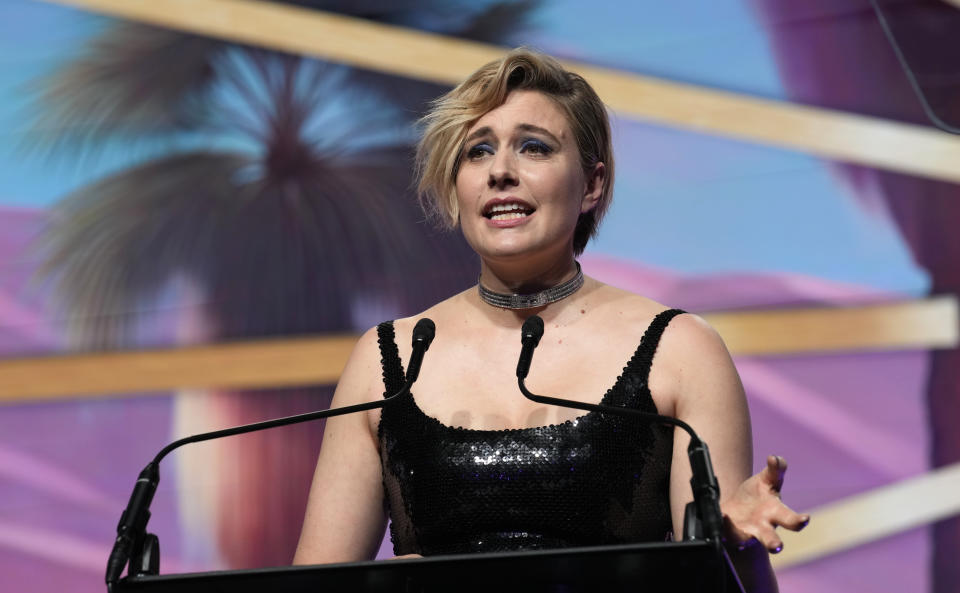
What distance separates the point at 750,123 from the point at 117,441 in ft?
5.70

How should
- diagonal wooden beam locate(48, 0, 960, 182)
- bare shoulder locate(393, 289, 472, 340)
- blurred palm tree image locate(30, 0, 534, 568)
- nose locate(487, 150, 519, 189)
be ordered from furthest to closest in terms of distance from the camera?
blurred palm tree image locate(30, 0, 534, 568)
diagonal wooden beam locate(48, 0, 960, 182)
bare shoulder locate(393, 289, 472, 340)
nose locate(487, 150, 519, 189)

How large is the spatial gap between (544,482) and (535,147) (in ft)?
1.72

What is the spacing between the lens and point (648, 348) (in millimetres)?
1750

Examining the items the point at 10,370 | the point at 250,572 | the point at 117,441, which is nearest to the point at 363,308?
the point at 117,441

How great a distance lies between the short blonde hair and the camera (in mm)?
1861

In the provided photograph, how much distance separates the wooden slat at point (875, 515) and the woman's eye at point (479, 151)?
122cm

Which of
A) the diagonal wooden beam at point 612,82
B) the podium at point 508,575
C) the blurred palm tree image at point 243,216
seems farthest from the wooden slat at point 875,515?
the podium at point 508,575

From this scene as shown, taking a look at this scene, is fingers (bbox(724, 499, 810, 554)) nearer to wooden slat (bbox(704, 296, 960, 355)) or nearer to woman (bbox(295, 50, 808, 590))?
woman (bbox(295, 50, 808, 590))

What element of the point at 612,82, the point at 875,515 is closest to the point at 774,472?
the point at 875,515

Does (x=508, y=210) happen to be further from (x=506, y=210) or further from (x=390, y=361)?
(x=390, y=361)

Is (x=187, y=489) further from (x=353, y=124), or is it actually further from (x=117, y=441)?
(x=353, y=124)

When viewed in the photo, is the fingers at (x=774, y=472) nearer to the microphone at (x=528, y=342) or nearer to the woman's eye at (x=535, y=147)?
the microphone at (x=528, y=342)

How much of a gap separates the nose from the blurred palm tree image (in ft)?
3.54

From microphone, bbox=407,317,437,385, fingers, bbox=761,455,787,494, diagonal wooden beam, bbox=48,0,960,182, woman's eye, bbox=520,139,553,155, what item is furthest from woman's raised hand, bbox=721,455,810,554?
diagonal wooden beam, bbox=48,0,960,182
